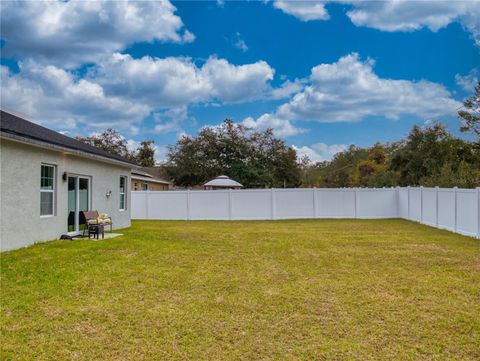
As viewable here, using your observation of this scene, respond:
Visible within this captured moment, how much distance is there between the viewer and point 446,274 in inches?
273

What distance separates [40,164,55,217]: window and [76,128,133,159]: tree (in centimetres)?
3597

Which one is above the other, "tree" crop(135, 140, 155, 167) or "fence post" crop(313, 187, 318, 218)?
"tree" crop(135, 140, 155, 167)

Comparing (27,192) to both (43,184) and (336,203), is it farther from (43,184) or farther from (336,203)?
(336,203)

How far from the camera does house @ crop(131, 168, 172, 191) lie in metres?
30.5

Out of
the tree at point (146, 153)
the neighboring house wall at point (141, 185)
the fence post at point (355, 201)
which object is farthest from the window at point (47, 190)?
the tree at point (146, 153)

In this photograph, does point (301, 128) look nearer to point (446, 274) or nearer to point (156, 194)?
point (156, 194)

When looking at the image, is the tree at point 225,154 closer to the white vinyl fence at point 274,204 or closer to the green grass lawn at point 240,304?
the white vinyl fence at point 274,204

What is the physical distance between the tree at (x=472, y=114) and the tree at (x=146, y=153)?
1549 inches

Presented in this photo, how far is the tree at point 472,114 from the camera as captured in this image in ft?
77.4

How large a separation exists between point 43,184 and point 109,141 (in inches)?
1499

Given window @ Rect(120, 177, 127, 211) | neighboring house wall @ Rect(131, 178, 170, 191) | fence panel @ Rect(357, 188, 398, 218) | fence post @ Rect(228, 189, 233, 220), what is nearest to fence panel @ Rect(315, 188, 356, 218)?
fence panel @ Rect(357, 188, 398, 218)

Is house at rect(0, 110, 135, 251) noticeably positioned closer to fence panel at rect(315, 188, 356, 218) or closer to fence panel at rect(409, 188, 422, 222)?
fence panel at rect(315, 188, 356, 218)

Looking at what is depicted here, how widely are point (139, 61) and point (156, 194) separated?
7.22m

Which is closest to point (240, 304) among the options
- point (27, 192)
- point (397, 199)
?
point (27, 192)
